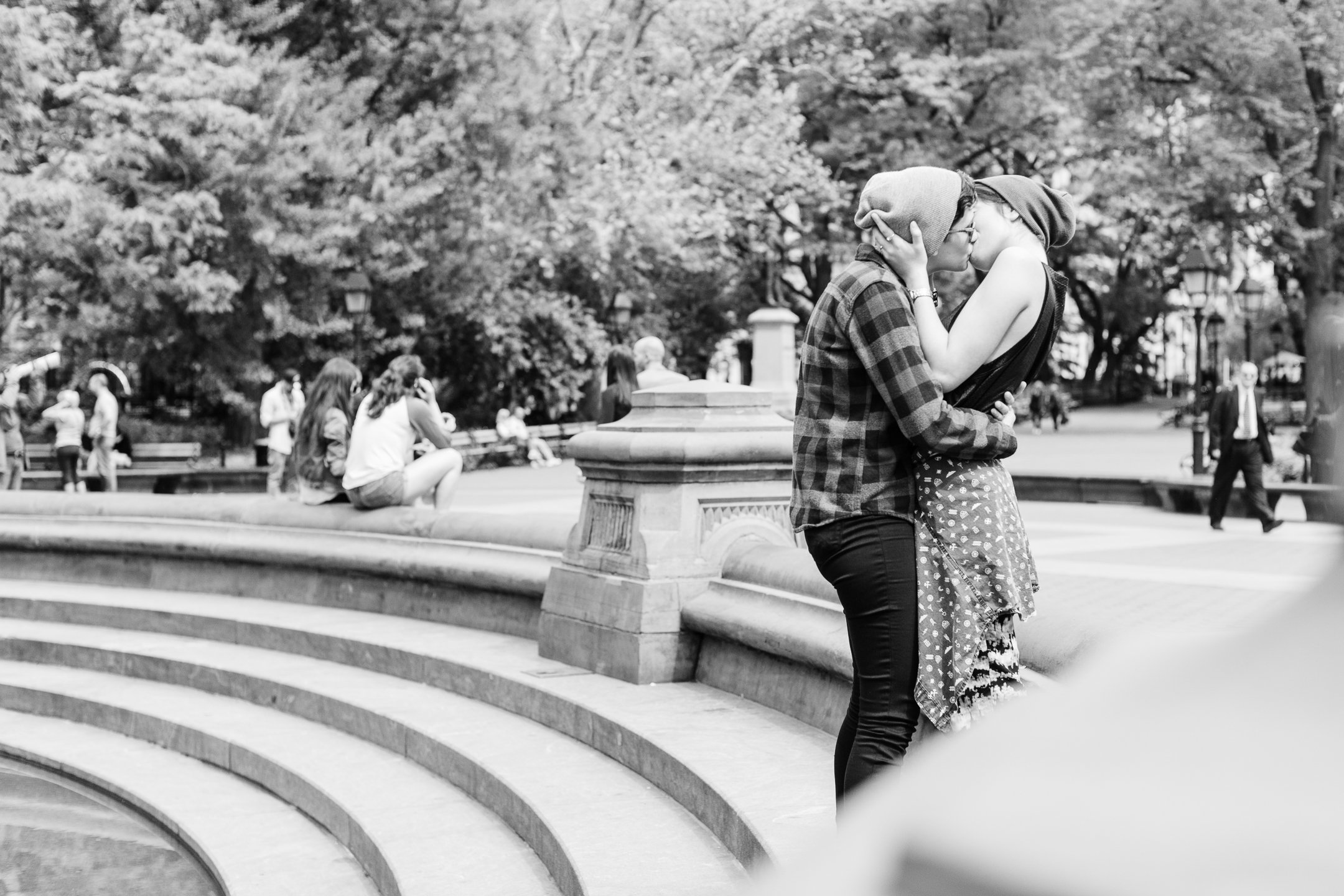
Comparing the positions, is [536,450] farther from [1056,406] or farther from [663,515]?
[663,515]

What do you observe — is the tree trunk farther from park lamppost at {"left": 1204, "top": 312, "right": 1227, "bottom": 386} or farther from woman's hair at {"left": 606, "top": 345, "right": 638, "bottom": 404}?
woman's hair at {"left": 606, "top": 345, "right": 638, "bottom": 404}

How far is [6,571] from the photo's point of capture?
9.54 m

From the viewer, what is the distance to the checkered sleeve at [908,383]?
306cm

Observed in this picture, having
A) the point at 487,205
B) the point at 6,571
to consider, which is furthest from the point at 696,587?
the point at 487,205

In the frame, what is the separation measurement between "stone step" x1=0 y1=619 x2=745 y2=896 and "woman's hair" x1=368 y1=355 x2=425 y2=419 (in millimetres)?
1699

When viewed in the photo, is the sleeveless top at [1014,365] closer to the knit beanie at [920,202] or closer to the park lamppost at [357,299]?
the knit beanie at [920,202]

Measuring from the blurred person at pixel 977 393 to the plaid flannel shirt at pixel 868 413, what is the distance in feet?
0.18

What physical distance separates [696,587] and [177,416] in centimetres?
2363

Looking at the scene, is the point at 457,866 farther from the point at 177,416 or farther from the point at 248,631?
the point at 177,416

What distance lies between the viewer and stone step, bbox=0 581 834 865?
4.17 meters

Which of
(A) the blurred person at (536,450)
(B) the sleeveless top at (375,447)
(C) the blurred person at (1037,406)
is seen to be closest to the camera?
(B) the sleeveless top at (375,447)

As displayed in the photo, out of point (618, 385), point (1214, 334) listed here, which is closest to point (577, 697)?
point (618, 385)

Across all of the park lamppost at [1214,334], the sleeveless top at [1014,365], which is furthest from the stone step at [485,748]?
the park lamppost at [1214,334]

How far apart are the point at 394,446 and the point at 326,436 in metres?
0.54
